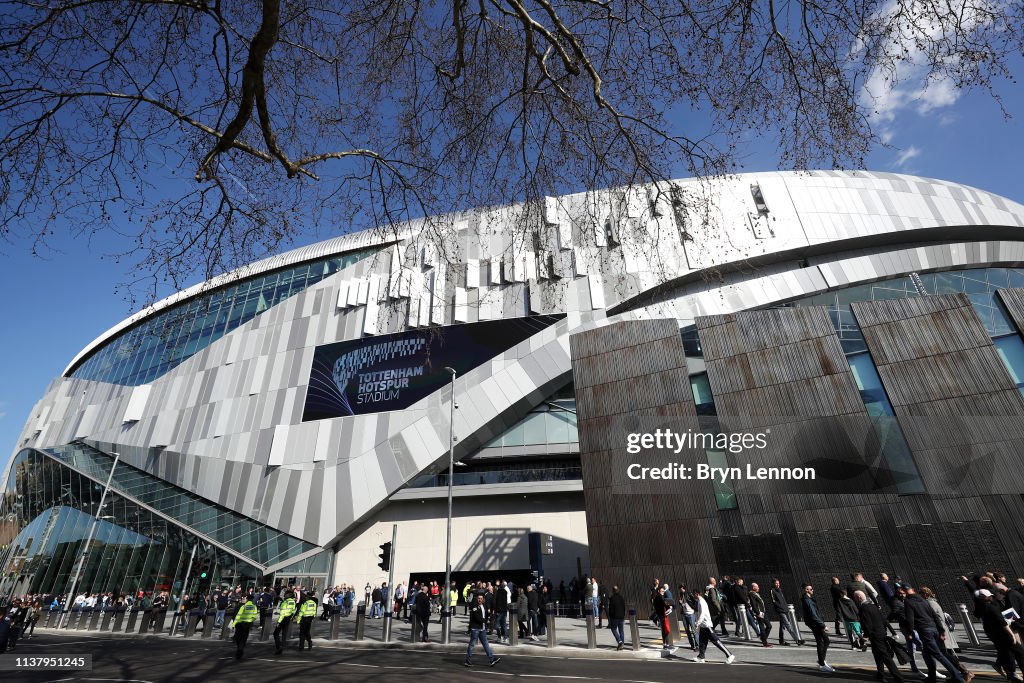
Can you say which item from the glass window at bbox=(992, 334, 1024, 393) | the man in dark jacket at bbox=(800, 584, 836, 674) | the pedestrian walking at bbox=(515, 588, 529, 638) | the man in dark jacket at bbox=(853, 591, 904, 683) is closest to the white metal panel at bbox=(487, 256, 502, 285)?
the pedestrian walking at bbox=(515, 588, 529, 638)

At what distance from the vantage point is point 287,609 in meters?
11.5

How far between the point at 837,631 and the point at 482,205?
13652mm

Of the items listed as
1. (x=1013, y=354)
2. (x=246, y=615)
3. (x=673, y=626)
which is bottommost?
(x=673, y=626)

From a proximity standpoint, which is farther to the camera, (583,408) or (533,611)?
(583,408)

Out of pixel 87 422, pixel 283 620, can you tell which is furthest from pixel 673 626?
pixel 87 422

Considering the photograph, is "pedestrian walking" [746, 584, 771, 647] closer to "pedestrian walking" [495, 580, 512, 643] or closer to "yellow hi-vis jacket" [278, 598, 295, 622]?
"pedestrian walking" [495, 580, 512, 643]

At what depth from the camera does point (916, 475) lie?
15.3 metres

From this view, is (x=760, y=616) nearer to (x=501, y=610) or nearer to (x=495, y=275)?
(x=501, y=610)

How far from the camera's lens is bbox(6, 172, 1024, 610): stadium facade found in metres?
15.4

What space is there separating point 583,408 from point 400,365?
1254cm

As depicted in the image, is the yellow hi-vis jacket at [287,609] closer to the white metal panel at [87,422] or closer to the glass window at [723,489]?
the glass window at [723,489]

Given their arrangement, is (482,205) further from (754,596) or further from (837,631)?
(837,631)

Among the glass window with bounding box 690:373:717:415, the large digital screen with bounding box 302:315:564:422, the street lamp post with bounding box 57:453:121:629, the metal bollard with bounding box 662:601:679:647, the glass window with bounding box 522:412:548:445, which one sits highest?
the large digital screen with bounding box 302:315:564:422

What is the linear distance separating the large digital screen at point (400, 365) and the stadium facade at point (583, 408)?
0.51 feet
